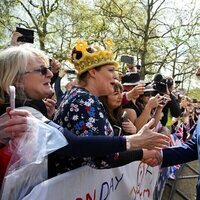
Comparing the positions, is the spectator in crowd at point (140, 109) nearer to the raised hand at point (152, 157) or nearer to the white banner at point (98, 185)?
the white banner at point (98, 185)

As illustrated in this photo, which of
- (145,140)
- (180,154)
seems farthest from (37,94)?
(180,154)

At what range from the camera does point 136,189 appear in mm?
3590

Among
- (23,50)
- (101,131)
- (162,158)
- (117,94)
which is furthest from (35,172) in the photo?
(117,94)

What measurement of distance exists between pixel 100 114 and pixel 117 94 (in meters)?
1.37

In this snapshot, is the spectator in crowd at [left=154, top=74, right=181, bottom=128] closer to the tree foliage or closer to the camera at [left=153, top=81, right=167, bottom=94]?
the camera at [left=153, top=81, right=167, bottom=94]

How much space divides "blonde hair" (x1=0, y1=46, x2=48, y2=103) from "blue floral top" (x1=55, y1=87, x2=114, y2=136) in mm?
338

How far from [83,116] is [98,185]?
0.66 meters

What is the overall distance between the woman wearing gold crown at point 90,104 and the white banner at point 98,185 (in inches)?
4.7

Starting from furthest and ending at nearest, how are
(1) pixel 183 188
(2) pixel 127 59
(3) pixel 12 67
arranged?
(1) pixel 183 188, (2) pixel 127 59, (3) pixel 12 67

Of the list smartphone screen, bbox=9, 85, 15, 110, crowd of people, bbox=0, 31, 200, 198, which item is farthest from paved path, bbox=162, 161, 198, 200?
smartphone screen, bbox=9, 85, 15, 110

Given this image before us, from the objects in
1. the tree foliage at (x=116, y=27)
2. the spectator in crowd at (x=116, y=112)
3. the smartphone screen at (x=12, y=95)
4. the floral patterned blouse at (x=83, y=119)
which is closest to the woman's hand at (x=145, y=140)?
the floral patterned blouse at (x=83, y=119)

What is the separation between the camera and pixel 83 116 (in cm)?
238

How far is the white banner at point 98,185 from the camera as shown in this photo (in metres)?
2.29

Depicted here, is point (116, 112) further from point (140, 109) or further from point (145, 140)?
point (145, 140)
